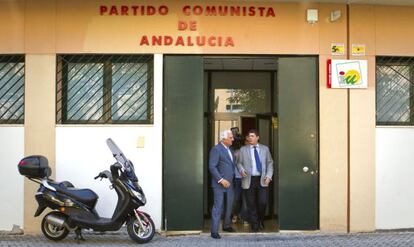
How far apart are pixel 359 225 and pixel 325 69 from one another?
2.55m

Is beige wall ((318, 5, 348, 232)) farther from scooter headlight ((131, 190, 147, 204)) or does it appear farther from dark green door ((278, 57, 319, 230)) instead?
scooter headlight ((131, 190, 147, 204))

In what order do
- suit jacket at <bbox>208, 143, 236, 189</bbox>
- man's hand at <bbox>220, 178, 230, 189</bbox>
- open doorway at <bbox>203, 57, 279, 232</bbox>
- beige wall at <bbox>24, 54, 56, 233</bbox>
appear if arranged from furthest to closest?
open doorway at <bbox>203, 57, 279, 232</bbox>, beige wall at <bbox>24, 54, 56, 233</bbox>, suit jacket at <bbox>208, 143, 236, 189</bbox>, man's hand at <bbox>220, 178, 230, 189</bbox>

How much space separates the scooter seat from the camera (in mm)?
8109

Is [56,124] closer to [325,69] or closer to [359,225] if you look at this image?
[325,69]

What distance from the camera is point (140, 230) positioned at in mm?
8133

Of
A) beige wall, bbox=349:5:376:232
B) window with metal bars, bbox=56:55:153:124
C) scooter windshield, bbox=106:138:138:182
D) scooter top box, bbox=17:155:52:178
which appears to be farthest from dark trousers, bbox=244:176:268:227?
scooter top box, bbox=17:155:52:178

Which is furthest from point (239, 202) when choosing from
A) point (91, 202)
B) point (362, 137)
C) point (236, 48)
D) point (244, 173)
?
point (91, 202)

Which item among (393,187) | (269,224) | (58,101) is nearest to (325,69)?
(393,187)

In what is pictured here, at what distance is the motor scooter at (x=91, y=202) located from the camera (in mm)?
8039

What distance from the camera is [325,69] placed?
8.93 m

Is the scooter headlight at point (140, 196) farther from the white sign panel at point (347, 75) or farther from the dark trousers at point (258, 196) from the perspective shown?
the white sign panel at point (347, 75)

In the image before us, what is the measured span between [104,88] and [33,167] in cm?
182

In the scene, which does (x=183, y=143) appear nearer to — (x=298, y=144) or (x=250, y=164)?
(x=250, y=164)

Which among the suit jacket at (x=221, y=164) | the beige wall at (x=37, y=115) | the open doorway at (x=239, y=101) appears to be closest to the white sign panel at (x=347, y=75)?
the suit jacket at (x=221, y=164)
